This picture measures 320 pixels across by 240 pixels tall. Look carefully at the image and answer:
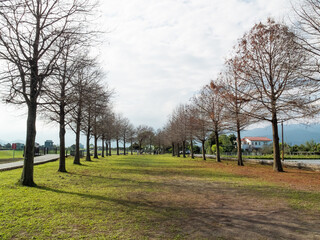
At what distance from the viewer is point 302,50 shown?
13.7 metres

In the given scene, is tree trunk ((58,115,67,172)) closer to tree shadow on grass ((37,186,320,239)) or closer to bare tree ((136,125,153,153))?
tree shadow on grass ((37,186,320,239))

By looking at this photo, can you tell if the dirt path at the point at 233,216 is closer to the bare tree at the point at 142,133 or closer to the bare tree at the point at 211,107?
the bare tree at the point at 211,107

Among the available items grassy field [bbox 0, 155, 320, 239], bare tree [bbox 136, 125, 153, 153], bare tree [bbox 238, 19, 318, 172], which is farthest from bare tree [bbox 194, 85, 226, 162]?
bare tree [bbox 136, 125, 153, 153]

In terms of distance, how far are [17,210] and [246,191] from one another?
7.54m

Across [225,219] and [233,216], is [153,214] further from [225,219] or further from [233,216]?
[233,216]

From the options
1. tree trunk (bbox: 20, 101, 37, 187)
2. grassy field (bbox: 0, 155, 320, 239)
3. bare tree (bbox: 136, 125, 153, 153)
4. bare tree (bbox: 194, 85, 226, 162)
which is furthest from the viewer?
bare tree (bbox: 136, 125, 153, 153)

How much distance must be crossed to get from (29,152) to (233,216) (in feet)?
25.6

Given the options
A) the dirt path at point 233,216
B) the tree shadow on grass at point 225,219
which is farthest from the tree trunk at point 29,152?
the dirt path at point 233,216

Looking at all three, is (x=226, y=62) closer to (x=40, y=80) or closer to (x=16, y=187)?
(x=40, y=80)

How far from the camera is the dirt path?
15.2 feet

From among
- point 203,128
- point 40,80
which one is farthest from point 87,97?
point 203,128

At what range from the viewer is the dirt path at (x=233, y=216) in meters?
4.64

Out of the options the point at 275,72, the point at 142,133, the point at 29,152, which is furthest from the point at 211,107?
the point at 142,133

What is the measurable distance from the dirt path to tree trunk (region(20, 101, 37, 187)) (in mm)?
4313
